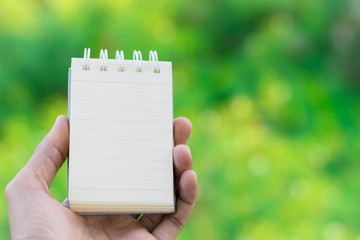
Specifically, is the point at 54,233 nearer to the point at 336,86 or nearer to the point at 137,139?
the point at 137,139

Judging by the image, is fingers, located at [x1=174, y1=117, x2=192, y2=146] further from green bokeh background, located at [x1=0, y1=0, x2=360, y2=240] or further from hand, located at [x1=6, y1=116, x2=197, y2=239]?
green bokeh background, located at [x1=0, y1=0, x2=360, y2=240]

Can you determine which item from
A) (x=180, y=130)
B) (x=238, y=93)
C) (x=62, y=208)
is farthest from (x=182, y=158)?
(x=238, y=93)

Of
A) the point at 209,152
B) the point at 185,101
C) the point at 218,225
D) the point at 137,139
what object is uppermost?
the point at 137,139

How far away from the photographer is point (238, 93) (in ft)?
6.20

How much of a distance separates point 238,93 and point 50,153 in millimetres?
1130

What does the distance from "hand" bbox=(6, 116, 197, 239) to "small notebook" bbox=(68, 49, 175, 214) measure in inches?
0.7

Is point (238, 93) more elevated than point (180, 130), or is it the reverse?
point (180, 130)

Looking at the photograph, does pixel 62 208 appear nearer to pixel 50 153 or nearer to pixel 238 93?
pixel 50 153

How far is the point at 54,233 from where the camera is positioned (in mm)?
760

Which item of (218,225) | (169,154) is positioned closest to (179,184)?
(169,154)

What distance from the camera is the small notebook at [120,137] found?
795 millimetres

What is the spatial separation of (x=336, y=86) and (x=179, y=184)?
1280 millimetres

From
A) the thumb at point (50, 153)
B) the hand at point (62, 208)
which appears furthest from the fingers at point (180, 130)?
the thumb at point (50, 153)

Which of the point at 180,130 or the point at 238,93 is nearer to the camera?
the point at 180,130
